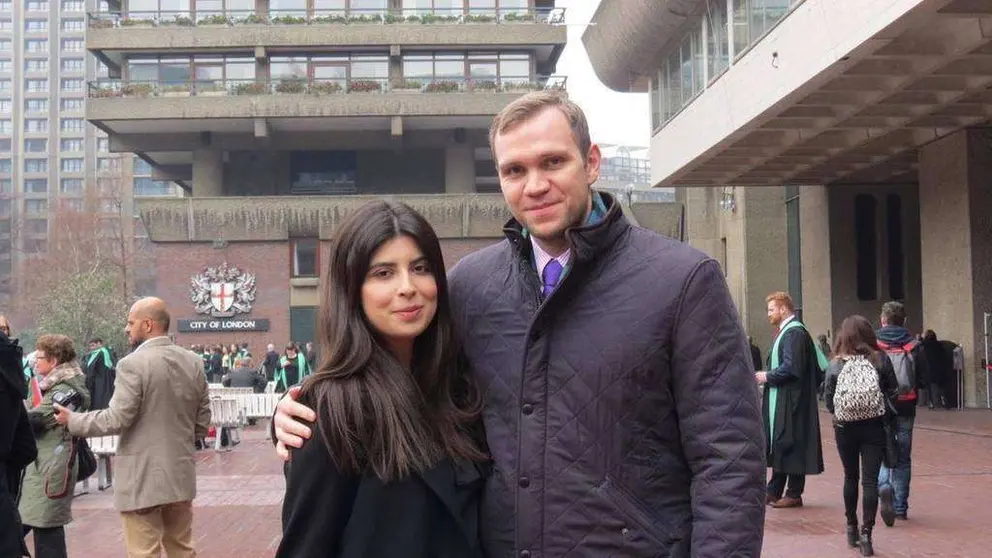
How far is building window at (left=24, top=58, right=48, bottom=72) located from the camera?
14325 centimetres

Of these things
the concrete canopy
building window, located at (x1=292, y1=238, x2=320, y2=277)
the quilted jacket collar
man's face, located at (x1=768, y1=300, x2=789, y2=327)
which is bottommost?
man's face, located at (x1=768, y1=300, x2=789, y2=327)

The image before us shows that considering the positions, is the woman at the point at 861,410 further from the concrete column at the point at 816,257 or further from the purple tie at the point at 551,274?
the concrete column at the point at 816,257

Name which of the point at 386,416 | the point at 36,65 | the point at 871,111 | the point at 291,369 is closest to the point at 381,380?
the point at 386,416

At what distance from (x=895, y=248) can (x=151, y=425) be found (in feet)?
87.7

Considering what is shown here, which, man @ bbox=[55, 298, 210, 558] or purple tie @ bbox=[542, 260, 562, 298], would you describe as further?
man @ bbox=[55, 298, 210, 558]

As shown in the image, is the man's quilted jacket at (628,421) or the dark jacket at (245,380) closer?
the man's quilted jacket at (628,421)

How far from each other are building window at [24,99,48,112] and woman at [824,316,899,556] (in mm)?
147462

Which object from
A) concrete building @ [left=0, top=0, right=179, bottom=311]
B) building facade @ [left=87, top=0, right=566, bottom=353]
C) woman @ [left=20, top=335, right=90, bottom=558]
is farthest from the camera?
concrete building @ [left=0, top=0, right=179, bottom=311]

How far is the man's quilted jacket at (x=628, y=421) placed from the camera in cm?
258

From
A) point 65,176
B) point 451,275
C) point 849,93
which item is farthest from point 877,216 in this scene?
point 65,176

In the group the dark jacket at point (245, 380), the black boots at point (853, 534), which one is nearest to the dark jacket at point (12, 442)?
the black boots at point (853, 534)

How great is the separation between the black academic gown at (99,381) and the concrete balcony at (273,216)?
101 ft

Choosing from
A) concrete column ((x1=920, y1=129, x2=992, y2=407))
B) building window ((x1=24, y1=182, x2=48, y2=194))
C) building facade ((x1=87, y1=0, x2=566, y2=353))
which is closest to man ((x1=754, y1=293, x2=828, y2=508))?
concrete column ((x1=920, y1=129, x2=992, y2=407))

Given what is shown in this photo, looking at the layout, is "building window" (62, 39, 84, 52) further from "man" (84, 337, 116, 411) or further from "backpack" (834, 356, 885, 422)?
"backpack" (834, 356, 885, 422)
